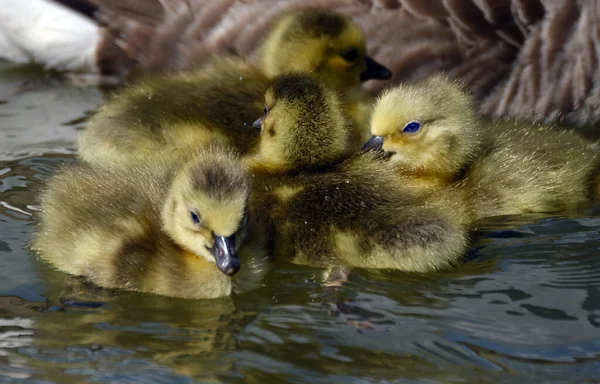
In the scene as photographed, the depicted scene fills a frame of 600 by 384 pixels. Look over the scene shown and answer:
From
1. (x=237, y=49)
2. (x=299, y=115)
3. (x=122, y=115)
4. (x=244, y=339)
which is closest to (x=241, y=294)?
(x=244, y=339)

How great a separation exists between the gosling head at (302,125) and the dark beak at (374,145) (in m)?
0.09

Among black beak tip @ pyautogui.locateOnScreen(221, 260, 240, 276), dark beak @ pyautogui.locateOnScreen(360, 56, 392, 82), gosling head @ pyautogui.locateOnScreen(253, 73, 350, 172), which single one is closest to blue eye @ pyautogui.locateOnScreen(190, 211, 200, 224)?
black beak tip @ pyautogui.locateOnScreen(221, 260, 240, 276)

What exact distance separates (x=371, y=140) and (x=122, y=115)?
0.96 m

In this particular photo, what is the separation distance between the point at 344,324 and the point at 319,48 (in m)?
1.37

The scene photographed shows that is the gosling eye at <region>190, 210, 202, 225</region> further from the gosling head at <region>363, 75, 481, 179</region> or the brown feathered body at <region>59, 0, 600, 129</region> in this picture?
the brown feathered body at <region>59, 0, 600, 129</region>

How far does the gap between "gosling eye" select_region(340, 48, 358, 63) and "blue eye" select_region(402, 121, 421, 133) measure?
658 mm

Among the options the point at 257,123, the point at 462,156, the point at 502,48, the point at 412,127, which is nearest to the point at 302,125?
the point at 257,123

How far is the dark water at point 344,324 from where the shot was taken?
352 cm

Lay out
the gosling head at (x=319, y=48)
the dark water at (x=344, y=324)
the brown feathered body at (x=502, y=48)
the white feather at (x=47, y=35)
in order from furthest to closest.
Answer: the white feather at (x=47, y=35) < the brown feathered body at (x=502, y=48) < the gosling head at (x=319, y=48) < the dark water at (x=344, y=324)

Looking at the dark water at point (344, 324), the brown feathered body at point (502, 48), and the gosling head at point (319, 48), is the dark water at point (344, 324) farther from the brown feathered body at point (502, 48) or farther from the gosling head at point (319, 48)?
the brown feathered body at point (502, 48)

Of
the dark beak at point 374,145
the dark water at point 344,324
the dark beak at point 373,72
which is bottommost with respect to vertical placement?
the dark water at point 344,324

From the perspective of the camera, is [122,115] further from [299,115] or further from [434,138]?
[434,138]

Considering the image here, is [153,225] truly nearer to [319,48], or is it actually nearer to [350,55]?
[319,48]

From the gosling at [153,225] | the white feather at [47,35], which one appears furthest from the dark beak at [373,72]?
the white feather at [47,35]
